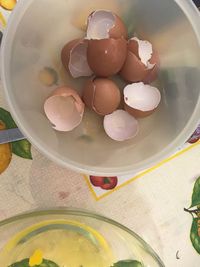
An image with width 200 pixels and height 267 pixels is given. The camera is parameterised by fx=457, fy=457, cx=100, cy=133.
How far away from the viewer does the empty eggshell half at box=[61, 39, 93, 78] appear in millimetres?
734

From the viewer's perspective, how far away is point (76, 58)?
745mm

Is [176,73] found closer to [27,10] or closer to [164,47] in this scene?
[164,47]

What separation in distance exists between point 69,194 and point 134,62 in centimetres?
24

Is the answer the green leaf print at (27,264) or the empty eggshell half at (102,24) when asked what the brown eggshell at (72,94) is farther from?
the green leaf print at (27,264)

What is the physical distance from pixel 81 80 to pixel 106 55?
0.09m

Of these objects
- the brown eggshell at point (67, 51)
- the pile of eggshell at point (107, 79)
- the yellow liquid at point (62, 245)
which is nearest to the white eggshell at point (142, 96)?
the pile of eggshell at point (107, 79)

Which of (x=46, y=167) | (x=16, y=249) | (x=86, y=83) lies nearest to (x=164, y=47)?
(x=86, y=83)

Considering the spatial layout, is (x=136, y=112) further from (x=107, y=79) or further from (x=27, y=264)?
(x=27, y=264)

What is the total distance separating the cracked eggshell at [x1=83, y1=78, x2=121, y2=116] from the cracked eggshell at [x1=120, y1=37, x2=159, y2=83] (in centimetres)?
4

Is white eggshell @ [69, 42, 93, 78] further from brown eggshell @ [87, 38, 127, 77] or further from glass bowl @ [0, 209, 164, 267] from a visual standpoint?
glass bowl @ [0, 209, 164, 267]

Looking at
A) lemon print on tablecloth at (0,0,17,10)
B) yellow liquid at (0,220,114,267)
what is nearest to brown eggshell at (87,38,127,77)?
lemon print on tablecloth at (0,0,17,10)

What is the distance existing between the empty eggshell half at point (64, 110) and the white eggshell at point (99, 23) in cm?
10

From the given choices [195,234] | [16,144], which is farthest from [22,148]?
[195,234]

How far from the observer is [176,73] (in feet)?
2.58
